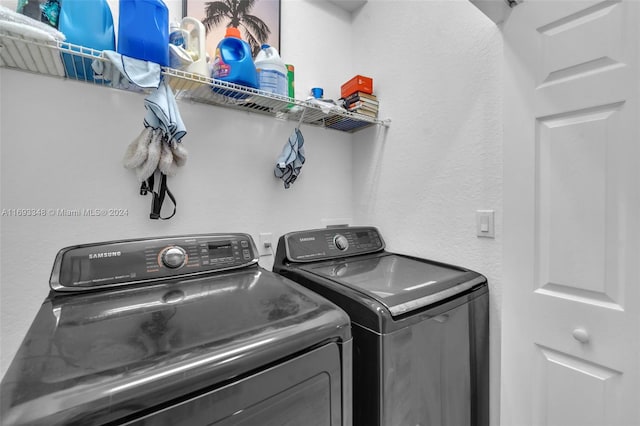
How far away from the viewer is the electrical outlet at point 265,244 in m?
1.80

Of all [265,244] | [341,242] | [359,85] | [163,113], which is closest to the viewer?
[163,113]

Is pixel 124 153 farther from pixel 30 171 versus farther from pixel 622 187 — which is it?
pixel 622 187

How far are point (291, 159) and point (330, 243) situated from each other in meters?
0.55

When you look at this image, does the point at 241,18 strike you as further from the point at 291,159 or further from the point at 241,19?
the point at 291,159

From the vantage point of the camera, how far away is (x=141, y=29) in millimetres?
1172

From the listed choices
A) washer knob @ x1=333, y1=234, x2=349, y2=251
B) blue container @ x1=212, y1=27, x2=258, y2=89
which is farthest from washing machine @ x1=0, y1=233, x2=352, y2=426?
blue container @ x1=212, y1=27, x2=258, y2=89

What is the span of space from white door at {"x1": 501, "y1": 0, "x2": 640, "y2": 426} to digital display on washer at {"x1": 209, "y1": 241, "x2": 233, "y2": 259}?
4.14 ft

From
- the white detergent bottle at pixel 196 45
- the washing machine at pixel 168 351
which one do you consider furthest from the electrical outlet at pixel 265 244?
the white detergent bottle at pixel 196 45

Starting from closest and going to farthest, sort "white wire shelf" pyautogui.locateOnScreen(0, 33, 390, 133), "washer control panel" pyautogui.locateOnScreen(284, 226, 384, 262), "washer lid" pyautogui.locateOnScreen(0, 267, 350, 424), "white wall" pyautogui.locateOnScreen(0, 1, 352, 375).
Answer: "washer lid" pyautogui.locateOnScreen(0, 267, 350, 424) < "white wire shelf" pyautogui.locateOnScreen(0, 33, 390, 133) < "white wall" pyautogui.locateOnScreen(0, 1, 352, 375) < "washer control panel" pyautogui.locateOnScreen(284, 226, 384, 262)

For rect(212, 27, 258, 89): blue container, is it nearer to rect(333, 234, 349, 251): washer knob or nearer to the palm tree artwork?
the palm tree artwork

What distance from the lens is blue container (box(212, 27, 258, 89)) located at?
142 cm

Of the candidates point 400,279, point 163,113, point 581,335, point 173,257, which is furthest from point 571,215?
point 163,113

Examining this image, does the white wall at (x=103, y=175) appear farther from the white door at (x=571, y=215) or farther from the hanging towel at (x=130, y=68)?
the white door at (x=571, y=215)

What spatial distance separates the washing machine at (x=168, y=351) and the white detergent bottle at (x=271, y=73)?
98cm
